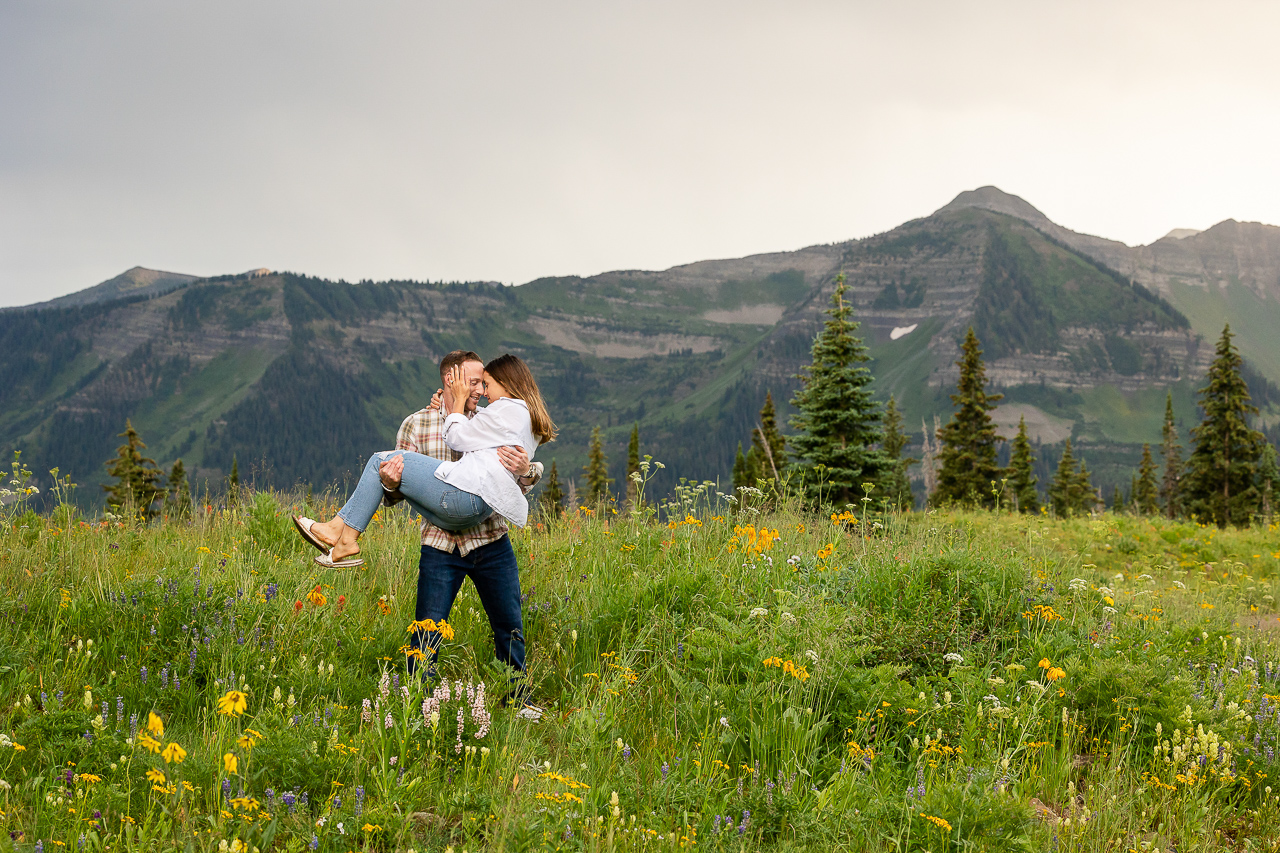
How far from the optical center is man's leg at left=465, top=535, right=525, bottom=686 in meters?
5.06

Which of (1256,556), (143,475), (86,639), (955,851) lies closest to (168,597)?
(86,639)

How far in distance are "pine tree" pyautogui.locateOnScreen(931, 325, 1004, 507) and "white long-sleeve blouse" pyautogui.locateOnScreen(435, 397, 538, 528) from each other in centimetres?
4131

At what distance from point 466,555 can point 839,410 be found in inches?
854

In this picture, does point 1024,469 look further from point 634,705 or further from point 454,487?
point 454,487

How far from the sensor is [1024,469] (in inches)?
1853

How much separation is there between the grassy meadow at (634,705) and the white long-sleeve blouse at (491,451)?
1.08 metres

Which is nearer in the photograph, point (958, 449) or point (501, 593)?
point (501, 593)

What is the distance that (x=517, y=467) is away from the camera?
479 cm

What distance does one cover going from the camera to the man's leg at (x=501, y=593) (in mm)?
5059

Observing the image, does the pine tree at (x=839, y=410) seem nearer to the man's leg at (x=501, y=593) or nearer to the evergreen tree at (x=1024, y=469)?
the man's leg at (x=501, y=593)

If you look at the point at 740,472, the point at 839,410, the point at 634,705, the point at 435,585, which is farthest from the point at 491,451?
the point at 740,472

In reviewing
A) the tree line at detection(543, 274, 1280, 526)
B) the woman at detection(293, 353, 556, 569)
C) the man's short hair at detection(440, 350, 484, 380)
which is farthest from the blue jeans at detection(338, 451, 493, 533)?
the tree line at detection(543, 274, 1280, 526)

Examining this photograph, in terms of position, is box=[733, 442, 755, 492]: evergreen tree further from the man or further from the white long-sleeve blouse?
the white long-sleeve blouse

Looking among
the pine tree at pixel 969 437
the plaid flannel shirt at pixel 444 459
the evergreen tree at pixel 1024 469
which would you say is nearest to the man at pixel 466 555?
the plaid flannel shirt at pixel 444 459
